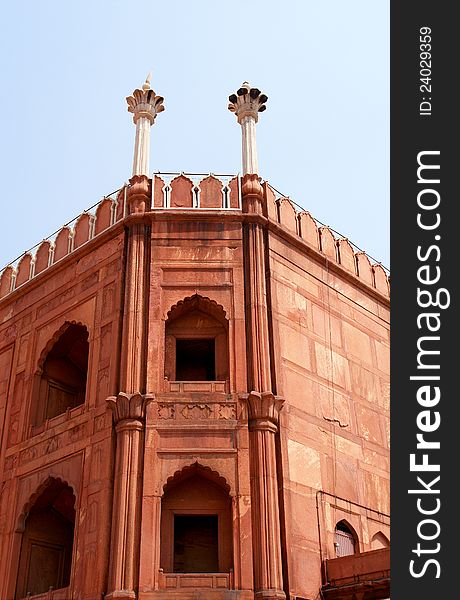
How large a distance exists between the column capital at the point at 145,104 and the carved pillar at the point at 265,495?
243 inches

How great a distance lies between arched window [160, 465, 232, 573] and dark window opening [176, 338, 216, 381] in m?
2.50

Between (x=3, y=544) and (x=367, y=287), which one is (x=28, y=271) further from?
(x=367, y=287)

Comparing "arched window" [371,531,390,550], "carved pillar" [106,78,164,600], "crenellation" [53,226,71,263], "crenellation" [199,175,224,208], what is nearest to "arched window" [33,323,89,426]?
"crenellation" [53,226,71,263]

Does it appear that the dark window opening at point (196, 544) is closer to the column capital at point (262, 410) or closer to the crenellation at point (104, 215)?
the column capital at point (262, 410)

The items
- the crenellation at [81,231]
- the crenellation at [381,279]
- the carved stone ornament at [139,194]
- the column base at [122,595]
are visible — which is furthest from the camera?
the crenellation at [381,279]

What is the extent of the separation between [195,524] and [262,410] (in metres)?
2.06

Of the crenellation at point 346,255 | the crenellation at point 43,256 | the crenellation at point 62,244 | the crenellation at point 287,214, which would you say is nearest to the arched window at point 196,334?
the crenellation at point 287,214

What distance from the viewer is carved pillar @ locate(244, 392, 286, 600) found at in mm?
10703

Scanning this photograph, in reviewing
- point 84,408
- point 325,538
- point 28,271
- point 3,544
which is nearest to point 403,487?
point 325,538

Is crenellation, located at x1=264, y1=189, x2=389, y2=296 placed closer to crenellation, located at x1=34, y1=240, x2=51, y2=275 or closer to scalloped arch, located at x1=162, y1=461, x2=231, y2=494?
crenellation, located at x1=34, y1=240, x2=51, y2=275

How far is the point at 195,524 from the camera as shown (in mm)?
12086

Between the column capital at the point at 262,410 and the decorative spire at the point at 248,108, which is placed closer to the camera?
the column capital at the point at 262,410

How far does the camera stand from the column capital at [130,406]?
1180 centimetres

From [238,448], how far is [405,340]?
4.91 metres
